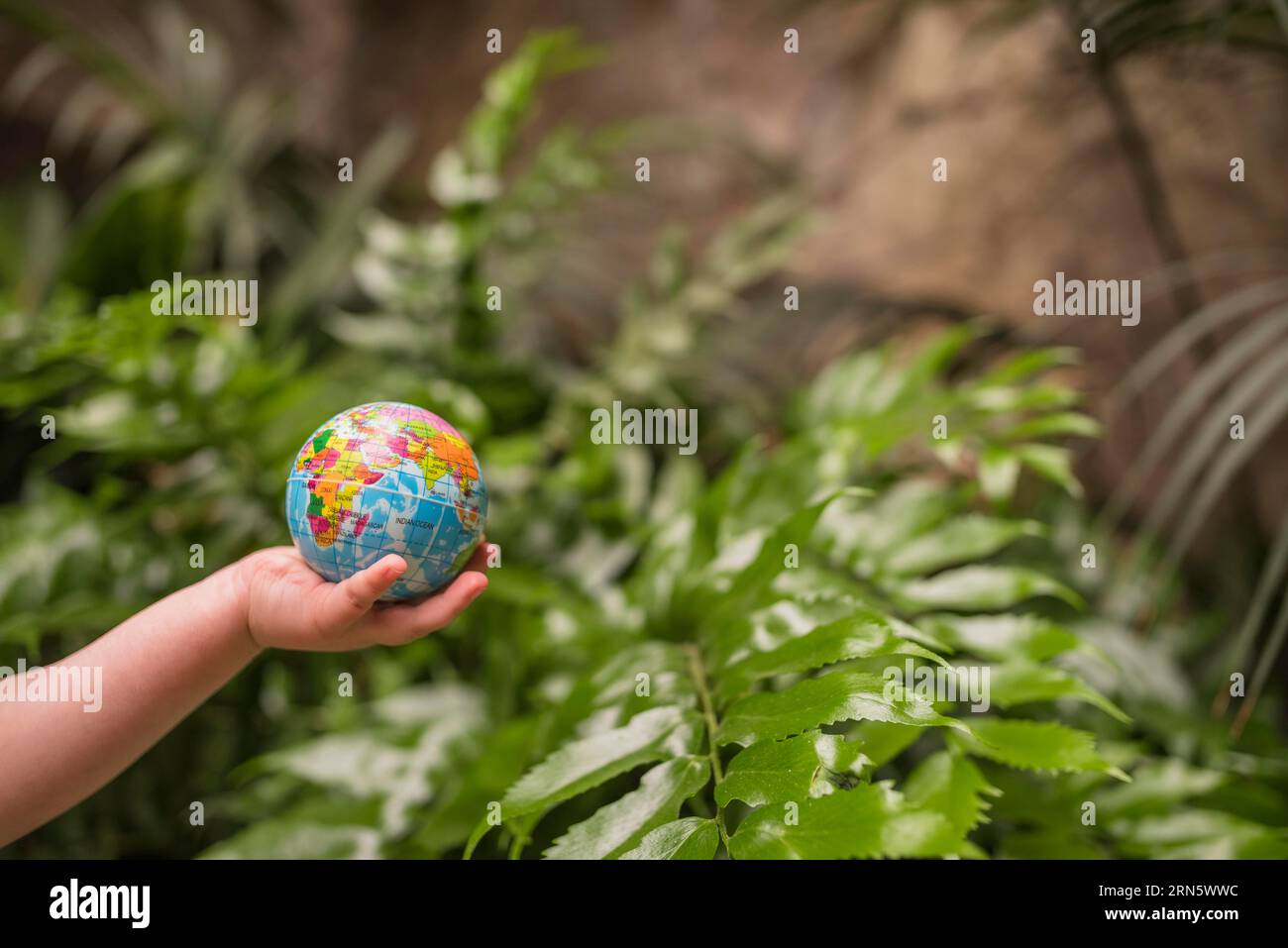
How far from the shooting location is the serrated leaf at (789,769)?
0.49m

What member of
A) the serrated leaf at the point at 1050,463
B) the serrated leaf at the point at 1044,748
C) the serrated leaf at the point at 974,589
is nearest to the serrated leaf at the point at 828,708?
the serrated leaf at the point at 1044,748

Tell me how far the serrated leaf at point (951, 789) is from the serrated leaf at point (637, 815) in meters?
0.19

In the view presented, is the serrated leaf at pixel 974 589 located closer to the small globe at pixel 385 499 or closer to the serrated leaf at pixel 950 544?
the serrated leaf at pixel 950 544

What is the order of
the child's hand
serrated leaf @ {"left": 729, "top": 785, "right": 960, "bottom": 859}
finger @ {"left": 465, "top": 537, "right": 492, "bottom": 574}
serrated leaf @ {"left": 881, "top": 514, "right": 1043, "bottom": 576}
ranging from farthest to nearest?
serrated leaf @ {"left": 881, "top": 514, "right": 1043, "bottom": 576} < finger @ {"left": 465, "top": 537, "right": 492, "bottom": 574} < the child's hand < serrated leaf @ {"left": 729, "top": 785, "right": 960, "bottom": 859}

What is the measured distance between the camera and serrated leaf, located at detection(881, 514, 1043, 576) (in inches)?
36.1

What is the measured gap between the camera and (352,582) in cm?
53

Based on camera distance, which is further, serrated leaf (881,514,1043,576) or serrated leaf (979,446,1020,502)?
serrated leaf (979,446,1020,502)

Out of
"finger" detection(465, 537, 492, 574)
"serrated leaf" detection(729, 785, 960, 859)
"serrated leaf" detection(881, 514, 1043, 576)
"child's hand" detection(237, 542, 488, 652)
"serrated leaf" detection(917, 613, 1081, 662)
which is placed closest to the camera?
"serrated leaf" detection(729, 785, 960, 859)

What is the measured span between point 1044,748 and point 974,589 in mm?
258

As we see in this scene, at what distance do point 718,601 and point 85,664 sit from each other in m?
0.53

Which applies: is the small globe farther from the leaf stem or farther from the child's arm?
the leaf stem

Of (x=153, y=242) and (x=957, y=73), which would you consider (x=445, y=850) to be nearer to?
(x=153, y=242)

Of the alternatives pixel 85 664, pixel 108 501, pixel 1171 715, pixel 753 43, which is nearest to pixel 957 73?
pixel 753 43

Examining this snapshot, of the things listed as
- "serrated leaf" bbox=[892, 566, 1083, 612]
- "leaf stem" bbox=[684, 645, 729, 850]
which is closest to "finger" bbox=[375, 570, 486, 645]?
"leaf stem" bbox=[684, 645, 729, 850]
